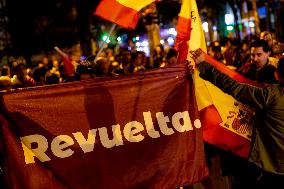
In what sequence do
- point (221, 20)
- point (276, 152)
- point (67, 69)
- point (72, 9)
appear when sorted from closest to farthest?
point (276, 152)
point (67, 69)
point (72, 9)
point (221, 20)

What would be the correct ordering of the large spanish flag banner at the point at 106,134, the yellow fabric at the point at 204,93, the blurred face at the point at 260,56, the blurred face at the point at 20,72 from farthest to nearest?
the blurred face at the point at 20,72, the blurred face at the point at 260,56, the yellow fabric at the point at 204,93, the large spanish flag banner at the point at 106,134

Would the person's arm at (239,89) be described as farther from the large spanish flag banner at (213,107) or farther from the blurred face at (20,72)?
the blurred face at (20,72)

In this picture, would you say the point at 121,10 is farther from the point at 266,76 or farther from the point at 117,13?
the point at 266,76

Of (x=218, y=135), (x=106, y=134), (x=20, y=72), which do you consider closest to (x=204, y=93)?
(x=218, y=135)

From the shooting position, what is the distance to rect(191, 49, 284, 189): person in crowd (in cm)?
462

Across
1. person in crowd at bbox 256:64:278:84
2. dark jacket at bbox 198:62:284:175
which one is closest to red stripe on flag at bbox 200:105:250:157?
person in crowd at bbox 256:64:278:84

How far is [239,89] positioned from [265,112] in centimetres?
34

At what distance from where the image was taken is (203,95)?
17.8ft

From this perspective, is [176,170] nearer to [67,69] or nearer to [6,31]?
[67,69]

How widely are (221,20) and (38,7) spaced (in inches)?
958

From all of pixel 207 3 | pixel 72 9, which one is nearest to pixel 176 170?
pixel 72 9

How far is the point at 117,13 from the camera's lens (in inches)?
220

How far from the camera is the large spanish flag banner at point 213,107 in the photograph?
5.44 metres

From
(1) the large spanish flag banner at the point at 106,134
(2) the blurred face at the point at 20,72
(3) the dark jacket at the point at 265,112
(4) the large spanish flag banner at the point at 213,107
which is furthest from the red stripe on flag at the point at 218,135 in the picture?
(2) the blurred face at the point at 20,72
